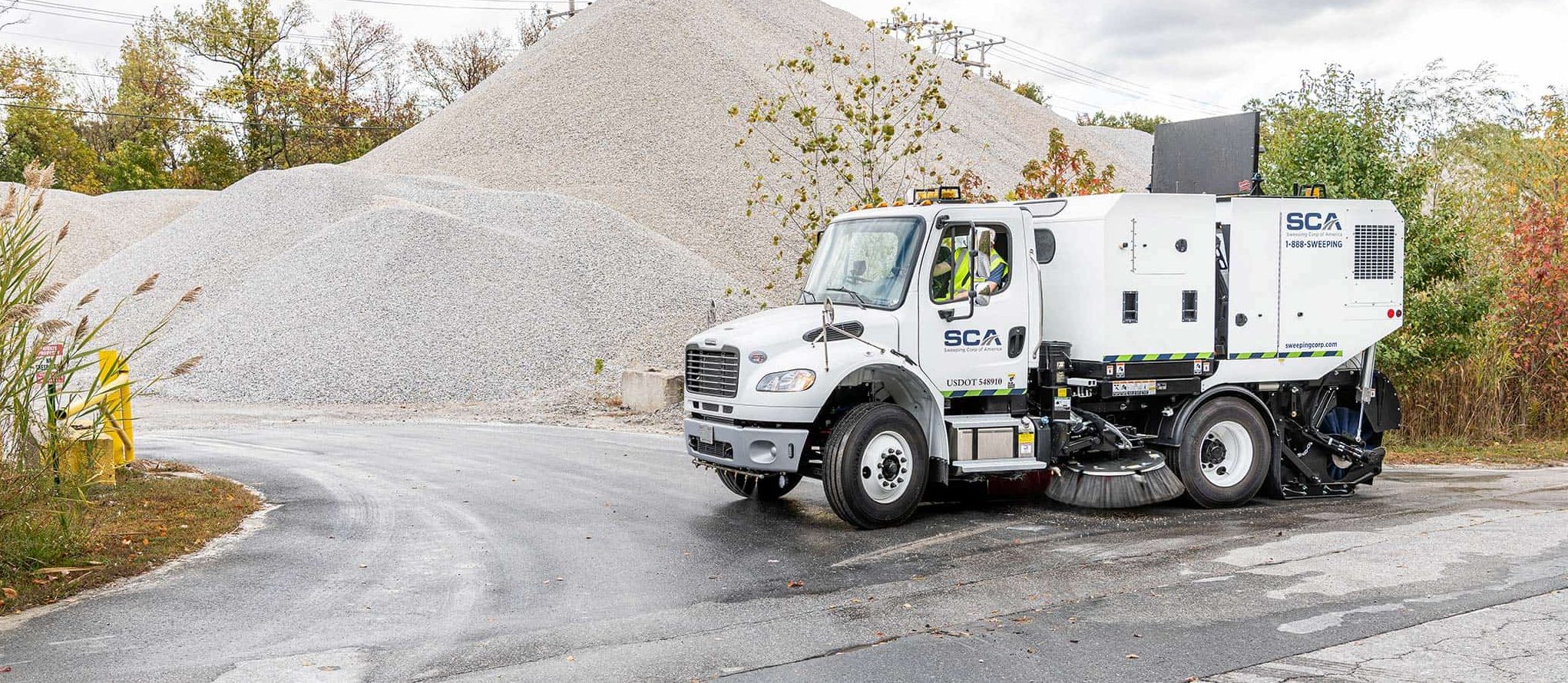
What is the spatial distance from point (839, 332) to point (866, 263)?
1.00 m

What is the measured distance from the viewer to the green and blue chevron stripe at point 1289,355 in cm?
1168

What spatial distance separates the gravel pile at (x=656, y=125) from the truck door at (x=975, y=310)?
26770mm

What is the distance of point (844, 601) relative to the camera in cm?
773

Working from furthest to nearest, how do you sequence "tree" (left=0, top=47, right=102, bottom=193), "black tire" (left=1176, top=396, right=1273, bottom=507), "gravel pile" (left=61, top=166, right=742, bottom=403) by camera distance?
"tree" (left=0, top=47, right=102, bottom=193) < "gravel pile" (left=61, top=166, right=742, bottom=403) < "black tire" (left=1176, top=396, right=1273, bottom=507)

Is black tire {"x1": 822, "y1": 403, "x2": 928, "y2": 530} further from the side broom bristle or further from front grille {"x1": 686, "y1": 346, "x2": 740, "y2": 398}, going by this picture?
the side broom bristle

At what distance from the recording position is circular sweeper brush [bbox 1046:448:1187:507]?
440 inches

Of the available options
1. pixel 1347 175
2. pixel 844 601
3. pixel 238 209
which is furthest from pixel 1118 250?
pixel 238 209

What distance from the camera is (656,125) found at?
158 ft

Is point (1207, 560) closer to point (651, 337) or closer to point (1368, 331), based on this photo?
point (1368, 331)

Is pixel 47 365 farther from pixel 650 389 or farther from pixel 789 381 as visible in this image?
pixel 650 389

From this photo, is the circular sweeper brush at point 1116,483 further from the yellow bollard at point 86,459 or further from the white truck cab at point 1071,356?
the yellow bollard at point 86,459

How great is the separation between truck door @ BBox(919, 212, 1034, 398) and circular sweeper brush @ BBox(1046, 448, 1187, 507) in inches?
43.1

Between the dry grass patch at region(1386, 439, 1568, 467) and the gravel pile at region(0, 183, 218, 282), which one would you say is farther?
the gravel pile at region(0, 183, 218, 282)

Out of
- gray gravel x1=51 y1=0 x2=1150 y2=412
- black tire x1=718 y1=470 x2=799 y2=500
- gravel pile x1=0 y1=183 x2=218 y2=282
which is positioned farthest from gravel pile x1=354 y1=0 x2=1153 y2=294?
black tire x1=718 y1=470 x2=799 y2=500
